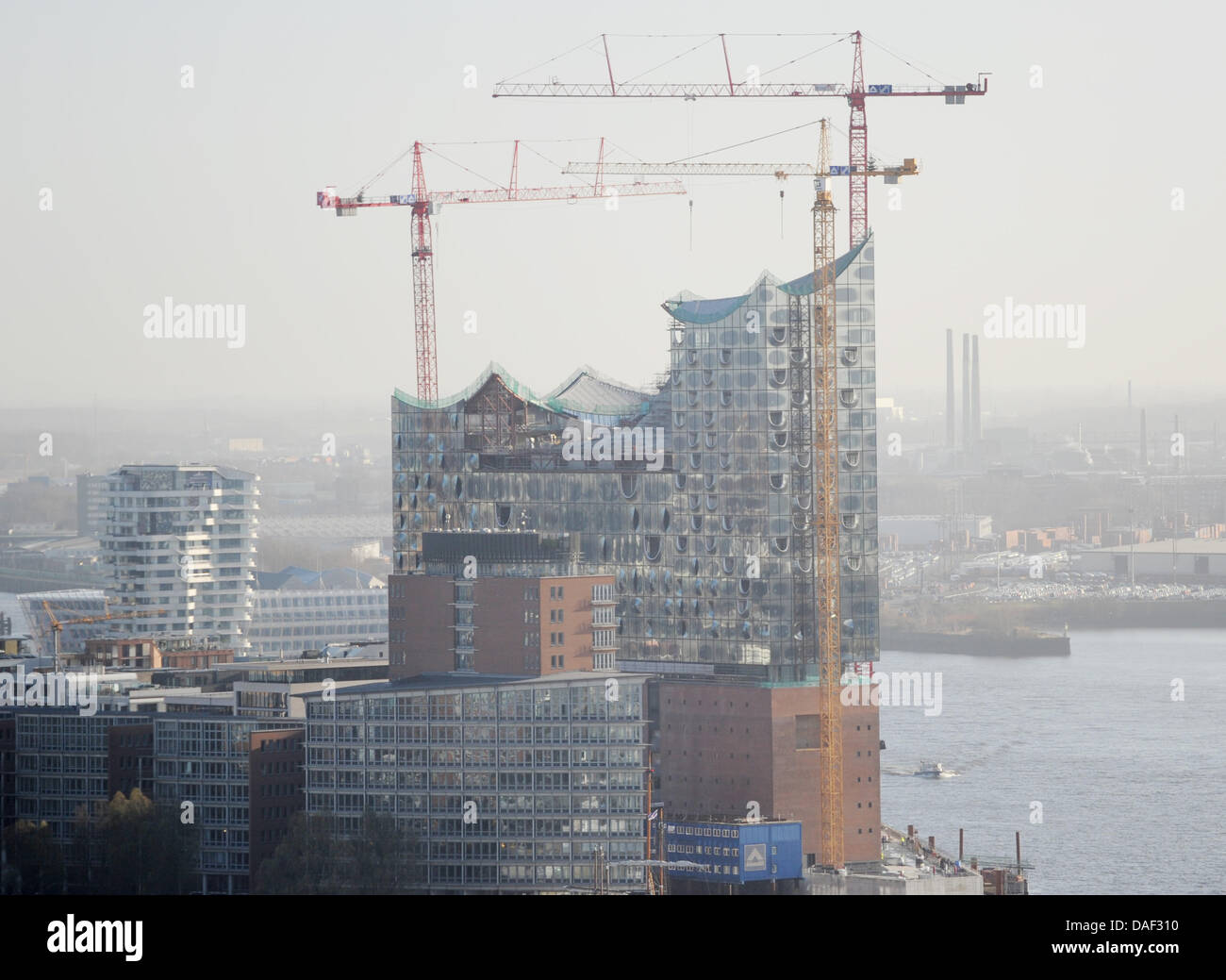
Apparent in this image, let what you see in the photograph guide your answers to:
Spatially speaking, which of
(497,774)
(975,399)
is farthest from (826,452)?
(975,399)

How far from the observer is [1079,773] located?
47594 millimetres

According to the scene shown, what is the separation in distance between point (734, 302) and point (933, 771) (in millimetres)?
12867

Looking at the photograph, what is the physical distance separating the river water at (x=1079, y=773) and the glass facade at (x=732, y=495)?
16.4 ft

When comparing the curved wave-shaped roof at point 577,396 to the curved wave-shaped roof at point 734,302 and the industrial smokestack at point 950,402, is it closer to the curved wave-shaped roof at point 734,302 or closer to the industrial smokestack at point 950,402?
the curved wave-shaped roof at point 734,302

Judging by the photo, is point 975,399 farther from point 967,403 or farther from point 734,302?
point 734,302

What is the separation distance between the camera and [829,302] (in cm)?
4019

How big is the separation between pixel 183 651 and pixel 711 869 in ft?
62.0

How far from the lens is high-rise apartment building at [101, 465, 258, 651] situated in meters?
70.6

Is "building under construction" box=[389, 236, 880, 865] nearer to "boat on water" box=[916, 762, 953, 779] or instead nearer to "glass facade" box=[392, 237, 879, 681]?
"glass facade" box=[392, 237, 879, 681]

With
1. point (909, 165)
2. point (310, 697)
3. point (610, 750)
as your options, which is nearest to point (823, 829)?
point (610, 750)

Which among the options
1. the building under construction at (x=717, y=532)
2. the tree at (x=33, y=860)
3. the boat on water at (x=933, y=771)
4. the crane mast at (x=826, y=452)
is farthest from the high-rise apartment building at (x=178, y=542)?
the tree at (x=33, y=860)

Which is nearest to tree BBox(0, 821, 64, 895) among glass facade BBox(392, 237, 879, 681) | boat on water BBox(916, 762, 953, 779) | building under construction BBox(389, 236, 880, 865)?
building under construction BBox(389, 236, 880, 865)

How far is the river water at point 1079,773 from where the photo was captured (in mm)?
37844

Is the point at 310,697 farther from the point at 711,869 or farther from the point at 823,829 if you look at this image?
the point at 823,829
